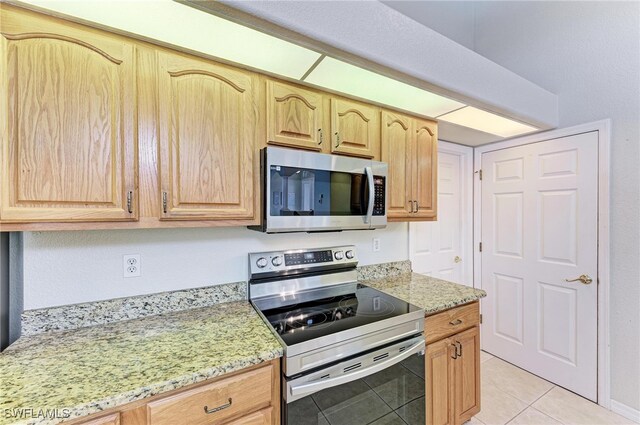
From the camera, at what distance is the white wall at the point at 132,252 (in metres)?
1.21

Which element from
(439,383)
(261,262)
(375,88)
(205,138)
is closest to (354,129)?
(375,88)

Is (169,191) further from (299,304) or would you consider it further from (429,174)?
(429,174)

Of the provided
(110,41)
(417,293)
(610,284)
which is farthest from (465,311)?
(110,41)

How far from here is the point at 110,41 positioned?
109 cm

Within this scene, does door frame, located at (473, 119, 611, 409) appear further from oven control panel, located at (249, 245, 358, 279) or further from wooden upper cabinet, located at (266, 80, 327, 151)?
wooden upper cabinet, located at (266, 80, 327, 151)

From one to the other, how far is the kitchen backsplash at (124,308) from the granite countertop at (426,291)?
38.8 inches

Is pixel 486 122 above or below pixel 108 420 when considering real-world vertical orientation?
above

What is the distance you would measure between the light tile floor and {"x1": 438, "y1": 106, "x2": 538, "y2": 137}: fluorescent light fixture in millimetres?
2109

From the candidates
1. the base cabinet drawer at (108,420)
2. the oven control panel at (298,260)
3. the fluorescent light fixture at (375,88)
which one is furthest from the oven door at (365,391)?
the fluorescent light fixture at (375,88)

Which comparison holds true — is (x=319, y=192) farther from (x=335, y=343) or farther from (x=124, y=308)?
(x=124, y=308)

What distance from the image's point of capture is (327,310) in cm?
151

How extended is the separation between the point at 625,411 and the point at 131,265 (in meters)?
3.26

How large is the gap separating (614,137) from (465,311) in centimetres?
163

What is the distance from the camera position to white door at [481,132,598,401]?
203 cm
